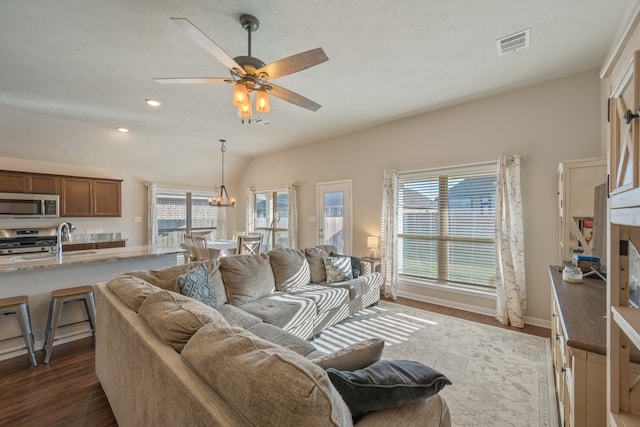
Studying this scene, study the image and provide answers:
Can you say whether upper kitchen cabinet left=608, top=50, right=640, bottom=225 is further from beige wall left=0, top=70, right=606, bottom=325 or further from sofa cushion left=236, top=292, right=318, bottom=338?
beige wall left=0, top=70, right=606, bottom=325

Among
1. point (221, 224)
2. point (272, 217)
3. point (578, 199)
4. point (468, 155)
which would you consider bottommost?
point (221, 224)

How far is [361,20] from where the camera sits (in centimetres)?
213

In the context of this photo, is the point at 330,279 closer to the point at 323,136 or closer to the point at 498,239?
the point at 498,239

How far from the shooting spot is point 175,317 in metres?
1.21

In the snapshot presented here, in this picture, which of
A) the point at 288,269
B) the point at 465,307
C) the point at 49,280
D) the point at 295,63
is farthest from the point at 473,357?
the point at 49,280

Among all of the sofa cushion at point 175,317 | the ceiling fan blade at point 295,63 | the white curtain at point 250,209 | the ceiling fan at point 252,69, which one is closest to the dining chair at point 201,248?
the white curtain at point 250,209

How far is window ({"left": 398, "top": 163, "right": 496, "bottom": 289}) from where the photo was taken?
374 centimetres

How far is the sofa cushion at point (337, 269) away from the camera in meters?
3.57

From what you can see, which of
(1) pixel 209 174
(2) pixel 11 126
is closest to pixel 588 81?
(1) pixel 209 174

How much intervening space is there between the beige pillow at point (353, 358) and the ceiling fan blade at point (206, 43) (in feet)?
6.28

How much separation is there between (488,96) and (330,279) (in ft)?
10.9

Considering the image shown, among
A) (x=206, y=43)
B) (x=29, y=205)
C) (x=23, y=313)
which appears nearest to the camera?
(x=206, y=43)

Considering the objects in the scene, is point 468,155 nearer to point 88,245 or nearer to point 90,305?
point 90,305

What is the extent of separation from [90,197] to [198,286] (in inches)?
193
